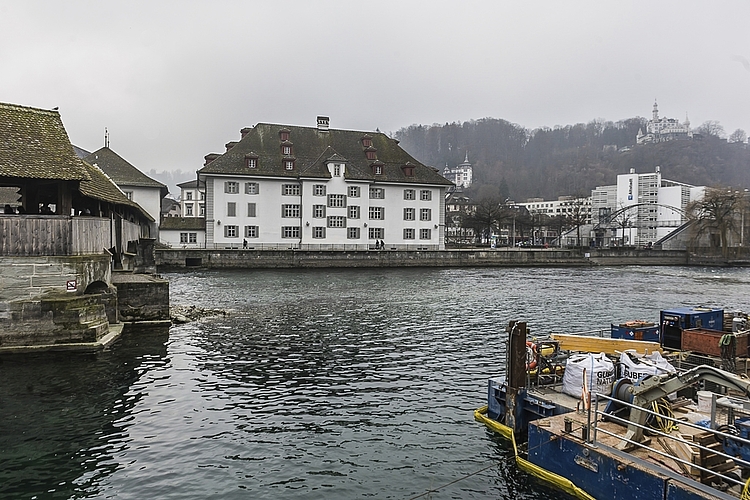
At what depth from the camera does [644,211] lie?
138375mm

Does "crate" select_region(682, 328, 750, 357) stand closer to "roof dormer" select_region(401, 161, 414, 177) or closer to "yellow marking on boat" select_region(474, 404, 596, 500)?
"yellow marking on boat" select_region(474, 404, 596, 500)

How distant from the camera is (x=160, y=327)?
25.7m

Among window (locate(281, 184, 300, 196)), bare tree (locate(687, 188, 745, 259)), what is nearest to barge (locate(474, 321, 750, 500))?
window (locate(281, 184, 300, 196))

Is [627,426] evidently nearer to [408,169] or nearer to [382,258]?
[382,258]

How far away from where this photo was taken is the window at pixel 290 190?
231 ft

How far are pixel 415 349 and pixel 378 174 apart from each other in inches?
2135

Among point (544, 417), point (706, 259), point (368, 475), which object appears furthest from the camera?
point (706, 259)

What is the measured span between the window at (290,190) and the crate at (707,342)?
58301 millimetres

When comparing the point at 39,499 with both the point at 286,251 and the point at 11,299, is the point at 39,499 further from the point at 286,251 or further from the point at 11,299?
the point at 286,251

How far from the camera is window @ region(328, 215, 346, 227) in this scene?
71.5 meters

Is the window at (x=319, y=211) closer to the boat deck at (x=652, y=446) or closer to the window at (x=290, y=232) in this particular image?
the window at (x=290, y=232)

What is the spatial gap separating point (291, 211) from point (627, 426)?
62.2m

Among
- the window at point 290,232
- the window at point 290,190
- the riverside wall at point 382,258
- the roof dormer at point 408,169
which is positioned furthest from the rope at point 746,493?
the roof dormer at point 408,169

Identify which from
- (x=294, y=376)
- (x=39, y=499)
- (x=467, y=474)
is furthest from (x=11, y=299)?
(x=467, y=474)
